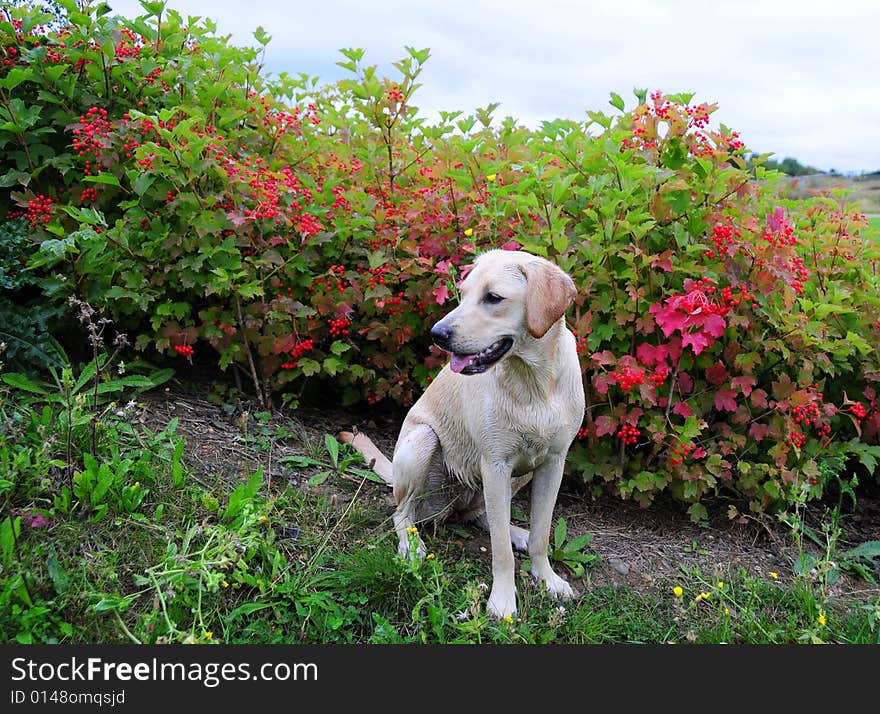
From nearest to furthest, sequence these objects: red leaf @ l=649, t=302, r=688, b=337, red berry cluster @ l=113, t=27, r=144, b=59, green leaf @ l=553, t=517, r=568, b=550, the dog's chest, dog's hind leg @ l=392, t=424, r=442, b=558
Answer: the dog's chest
dog's hind leg @ l=392, t=424, r=442, b=558
red leaf @ l=649, t=302, r=688, b=337
green leaf @ l=553, t=517, r=568, b=550
red berry cluster @ l=113, t=27, r=144, b=59

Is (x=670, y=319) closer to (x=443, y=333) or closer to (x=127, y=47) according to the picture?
(x=443, y=333)

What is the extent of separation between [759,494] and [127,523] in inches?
134

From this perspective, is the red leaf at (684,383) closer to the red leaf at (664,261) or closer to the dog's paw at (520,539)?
the red leaf at (664,261)

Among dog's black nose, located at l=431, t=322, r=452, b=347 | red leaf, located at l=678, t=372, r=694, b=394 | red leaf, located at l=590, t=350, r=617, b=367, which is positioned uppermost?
dog's black nose, located at l=431, t=322, r=452, b=347

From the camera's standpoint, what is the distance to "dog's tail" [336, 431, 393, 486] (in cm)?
425

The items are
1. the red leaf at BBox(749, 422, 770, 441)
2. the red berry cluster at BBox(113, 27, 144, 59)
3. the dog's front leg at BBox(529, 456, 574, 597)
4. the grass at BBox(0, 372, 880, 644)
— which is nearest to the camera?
the grass at BBox(0, 372, 880, 644)

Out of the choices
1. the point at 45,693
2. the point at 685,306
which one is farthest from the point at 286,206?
the point at 45,693

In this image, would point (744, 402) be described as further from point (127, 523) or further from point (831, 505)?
point (127, 523)

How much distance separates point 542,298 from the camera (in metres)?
2.98

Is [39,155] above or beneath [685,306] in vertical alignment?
above

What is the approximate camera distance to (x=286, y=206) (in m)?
4.58

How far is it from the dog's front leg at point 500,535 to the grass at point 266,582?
0.08 metres

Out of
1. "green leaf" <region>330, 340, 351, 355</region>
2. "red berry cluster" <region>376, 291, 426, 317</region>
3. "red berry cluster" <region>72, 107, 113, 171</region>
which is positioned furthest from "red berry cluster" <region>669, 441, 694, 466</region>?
"red berry cluster" <region>72, 107, 113, 171</region>

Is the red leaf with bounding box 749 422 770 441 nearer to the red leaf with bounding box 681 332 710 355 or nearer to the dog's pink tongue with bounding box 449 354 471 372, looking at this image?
the red leaf with bounding box 681 332 710 355
